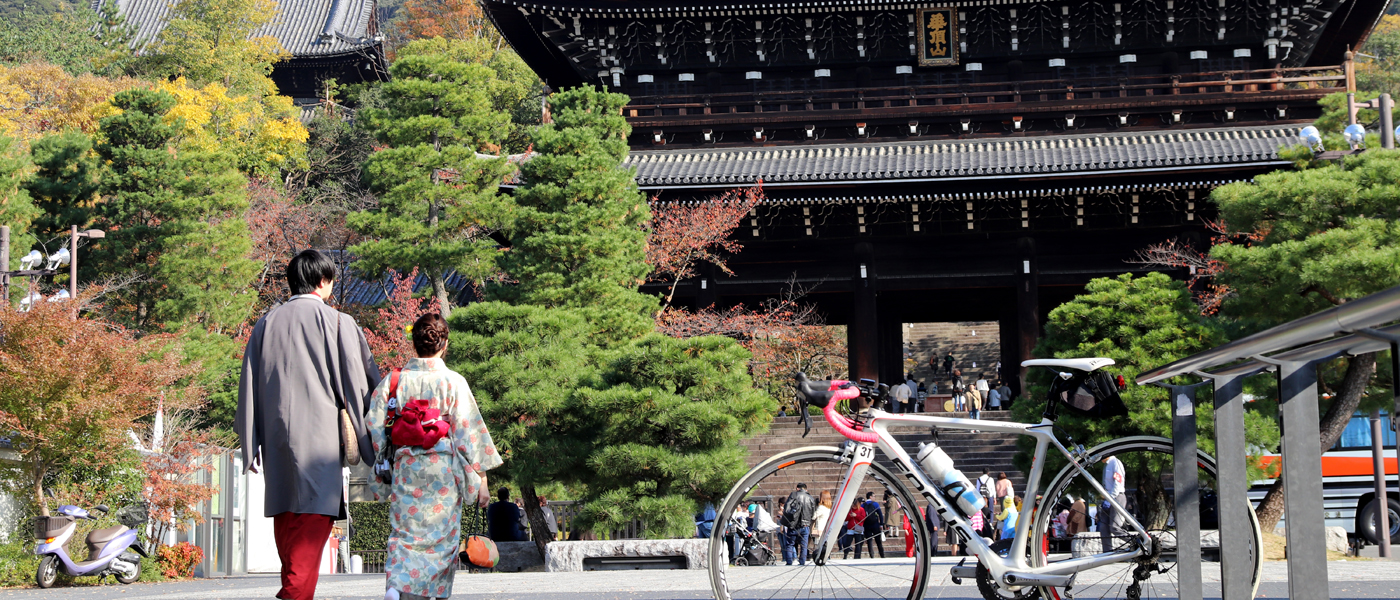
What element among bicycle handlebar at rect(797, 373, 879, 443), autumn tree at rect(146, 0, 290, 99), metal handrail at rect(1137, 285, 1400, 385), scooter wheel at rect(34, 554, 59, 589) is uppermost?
autumn tree at rect(146, 0, 290, 99)

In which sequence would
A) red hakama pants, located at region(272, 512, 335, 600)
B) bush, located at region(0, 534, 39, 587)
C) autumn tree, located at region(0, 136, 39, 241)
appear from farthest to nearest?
autumn tree, located at region(0, 136, 39, 241)
bush, located at region(0, 534, 39, 587)
red hakama pants, located at region(272, 512, 335, 600)

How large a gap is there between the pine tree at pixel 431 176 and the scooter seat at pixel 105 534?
27.5ft

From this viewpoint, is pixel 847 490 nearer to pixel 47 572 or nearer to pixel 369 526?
pixel 47 572

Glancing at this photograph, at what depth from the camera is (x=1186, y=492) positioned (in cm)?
385

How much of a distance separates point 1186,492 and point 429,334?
9.75 feet

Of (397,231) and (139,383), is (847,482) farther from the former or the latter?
(397,231)

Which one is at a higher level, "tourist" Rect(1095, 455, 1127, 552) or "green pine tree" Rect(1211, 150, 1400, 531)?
"green pine tree" Rect(1211, 150, 1400, 531)

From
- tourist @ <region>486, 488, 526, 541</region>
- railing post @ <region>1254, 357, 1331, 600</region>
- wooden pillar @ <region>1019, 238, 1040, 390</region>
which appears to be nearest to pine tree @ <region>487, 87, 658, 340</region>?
tourist @ <region>486, 488, 526, 541</region>

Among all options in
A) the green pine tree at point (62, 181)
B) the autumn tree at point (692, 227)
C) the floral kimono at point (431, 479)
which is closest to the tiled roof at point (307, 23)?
the green pine tree at point (62, 181)

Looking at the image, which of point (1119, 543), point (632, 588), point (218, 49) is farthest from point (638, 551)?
point (218, 49)

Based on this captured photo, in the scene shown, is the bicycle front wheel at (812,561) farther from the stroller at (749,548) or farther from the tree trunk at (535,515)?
the tree trunk at (535,515)

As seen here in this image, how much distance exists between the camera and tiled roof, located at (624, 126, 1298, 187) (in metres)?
18.7

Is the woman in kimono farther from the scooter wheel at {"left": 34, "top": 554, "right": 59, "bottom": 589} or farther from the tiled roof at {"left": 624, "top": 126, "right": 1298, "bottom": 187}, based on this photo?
the tiled roof at {"left": 624, "top": 126, "right": 1298, "bottom": 187}

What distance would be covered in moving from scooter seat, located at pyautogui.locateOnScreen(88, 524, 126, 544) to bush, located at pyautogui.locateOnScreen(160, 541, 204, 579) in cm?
107
